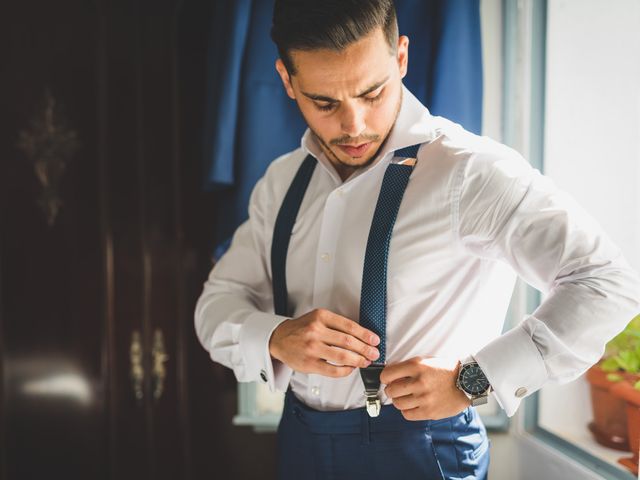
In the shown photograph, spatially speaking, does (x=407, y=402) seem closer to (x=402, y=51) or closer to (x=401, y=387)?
(x=401, y=387)

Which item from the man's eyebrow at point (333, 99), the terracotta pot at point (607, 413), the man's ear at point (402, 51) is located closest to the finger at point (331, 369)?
the man's eyebrow at point (333, 99)

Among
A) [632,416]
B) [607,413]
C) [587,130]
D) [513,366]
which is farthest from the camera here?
[587,130]

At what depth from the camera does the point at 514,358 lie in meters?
1.09

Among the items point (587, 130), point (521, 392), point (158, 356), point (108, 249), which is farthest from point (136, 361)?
point (587, 130)

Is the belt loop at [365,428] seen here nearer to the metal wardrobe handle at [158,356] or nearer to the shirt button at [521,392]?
the shirt button at [521,392]

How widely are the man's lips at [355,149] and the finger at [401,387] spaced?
49 centimetres

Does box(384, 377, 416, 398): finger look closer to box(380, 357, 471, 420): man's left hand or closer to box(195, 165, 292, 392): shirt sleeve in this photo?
box(380, 357, 471, 420): man's left hand

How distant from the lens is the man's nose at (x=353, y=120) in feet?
4.18

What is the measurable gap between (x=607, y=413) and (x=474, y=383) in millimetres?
720

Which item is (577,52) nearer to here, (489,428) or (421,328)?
(421,328)

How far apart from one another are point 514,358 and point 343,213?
49cm

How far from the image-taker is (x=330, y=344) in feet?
3.96

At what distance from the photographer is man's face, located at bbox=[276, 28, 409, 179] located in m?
1.24

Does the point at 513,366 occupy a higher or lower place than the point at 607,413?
higher
